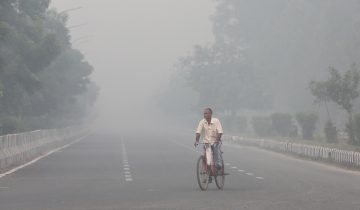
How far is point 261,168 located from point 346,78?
58.2 ft

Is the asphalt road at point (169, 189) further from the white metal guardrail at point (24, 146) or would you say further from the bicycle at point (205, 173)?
the white metal guardrail at point (24, 146)

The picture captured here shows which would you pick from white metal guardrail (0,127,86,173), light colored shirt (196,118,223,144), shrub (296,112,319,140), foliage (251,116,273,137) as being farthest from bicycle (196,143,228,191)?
foliage (251,116,273,137)

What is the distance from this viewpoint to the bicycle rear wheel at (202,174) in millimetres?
19375

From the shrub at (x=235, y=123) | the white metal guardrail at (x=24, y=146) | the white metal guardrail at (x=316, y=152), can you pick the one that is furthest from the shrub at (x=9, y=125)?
the shrub at (x=235, y=123)

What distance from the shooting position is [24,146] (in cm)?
3547

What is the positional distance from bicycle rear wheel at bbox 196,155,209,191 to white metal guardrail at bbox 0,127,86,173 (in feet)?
31.4

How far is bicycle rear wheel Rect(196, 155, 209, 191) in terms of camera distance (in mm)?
19375

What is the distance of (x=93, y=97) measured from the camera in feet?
484

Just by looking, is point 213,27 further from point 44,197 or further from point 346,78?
point 44,197

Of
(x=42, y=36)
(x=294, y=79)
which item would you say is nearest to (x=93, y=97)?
(x=294, y=79)

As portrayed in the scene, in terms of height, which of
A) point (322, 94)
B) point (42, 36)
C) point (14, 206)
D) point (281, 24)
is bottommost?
point (14, 206)

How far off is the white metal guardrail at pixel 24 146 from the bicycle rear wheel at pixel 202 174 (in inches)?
377

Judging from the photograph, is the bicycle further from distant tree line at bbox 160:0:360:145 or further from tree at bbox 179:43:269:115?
tree at bbox 179:43:269:115

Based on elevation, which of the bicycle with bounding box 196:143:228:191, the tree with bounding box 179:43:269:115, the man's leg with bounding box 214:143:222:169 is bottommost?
the bicycle with bounding box 196:143:228:191
